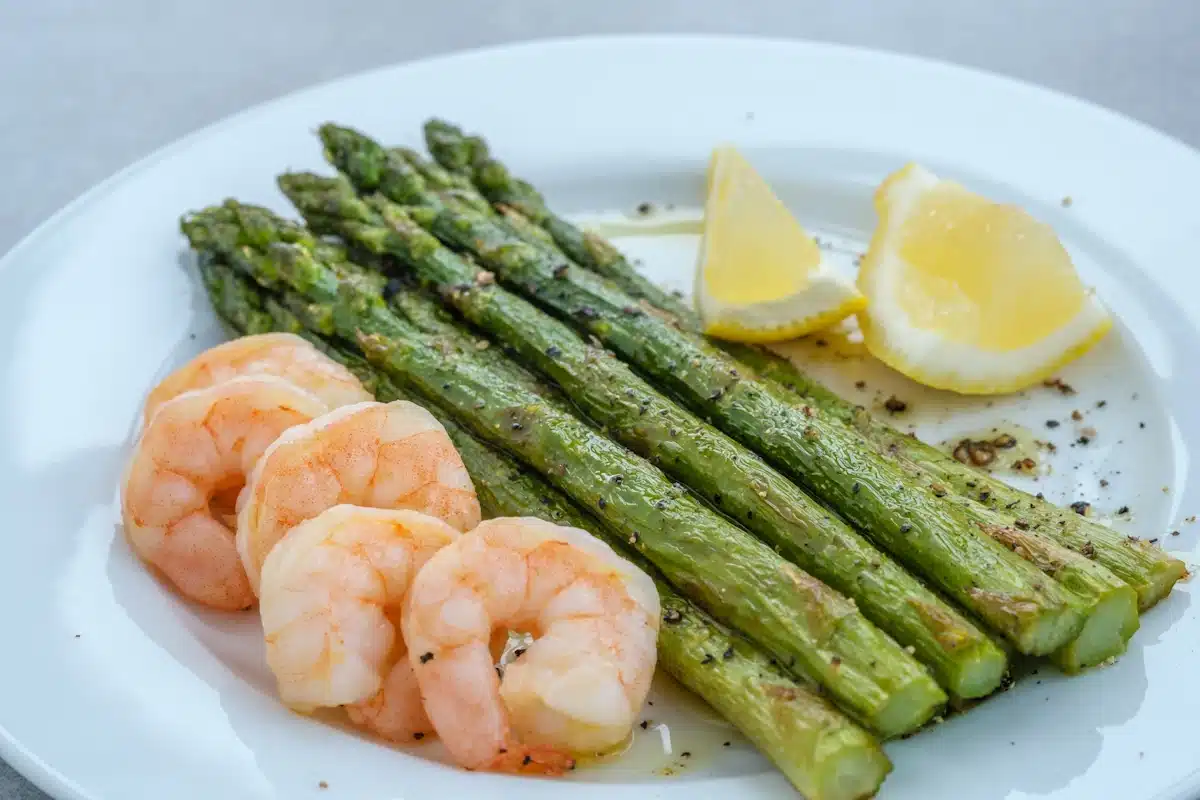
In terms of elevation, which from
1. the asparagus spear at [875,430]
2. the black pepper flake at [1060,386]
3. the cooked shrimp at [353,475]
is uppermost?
the cooked shrimp at [353,475]

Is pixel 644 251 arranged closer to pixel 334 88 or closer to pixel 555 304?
pixel 555 304

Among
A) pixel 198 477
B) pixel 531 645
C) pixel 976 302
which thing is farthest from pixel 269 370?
pixel 976 302

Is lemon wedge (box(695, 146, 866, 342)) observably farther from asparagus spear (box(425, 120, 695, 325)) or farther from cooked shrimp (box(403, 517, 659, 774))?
cooked shrimp (box(403, 517, 659, 774))

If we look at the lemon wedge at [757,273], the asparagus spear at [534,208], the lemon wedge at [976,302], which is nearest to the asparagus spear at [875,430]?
the asparagus spear at [534,208]

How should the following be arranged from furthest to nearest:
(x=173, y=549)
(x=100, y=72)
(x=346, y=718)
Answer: (x=100, y=72) < (x=173, y=549) < (x=346, y=718)

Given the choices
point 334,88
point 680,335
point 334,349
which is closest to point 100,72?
point 334,88

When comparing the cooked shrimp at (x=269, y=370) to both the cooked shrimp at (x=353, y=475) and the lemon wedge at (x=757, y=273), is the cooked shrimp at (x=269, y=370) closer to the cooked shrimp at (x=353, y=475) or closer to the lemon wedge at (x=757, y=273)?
the cooked shrimp at (x=353, y=475)
